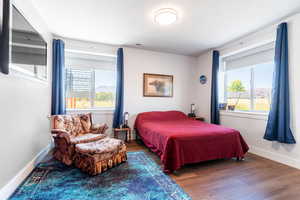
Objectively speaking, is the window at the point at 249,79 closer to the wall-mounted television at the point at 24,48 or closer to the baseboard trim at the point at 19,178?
the wall-mounted television at the point at 24,48

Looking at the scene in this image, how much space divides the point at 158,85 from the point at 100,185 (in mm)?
3002

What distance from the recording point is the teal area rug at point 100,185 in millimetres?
1669

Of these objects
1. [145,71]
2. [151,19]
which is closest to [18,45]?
[151,19]

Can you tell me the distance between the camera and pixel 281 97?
250 centimetres

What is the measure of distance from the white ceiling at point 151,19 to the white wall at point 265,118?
0.22m

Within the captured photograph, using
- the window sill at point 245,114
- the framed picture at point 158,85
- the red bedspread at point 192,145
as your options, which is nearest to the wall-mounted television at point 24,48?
the red bedspread at point 192,145

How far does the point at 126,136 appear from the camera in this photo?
3908 millimetres

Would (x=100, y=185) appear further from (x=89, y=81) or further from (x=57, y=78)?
(x=89, y=81)

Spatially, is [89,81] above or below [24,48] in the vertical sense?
below

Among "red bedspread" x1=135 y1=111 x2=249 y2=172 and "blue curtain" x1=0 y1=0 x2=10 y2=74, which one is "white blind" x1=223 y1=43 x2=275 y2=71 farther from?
"blue curtain" x1=0 y1=0 x2=10 y2=74

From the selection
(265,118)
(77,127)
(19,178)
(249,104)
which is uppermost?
(249,104)

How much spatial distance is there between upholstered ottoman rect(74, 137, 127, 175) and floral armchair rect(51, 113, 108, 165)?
135mm

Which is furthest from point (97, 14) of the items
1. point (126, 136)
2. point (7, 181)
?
point (126, 136)

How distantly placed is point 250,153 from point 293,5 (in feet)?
8.86
